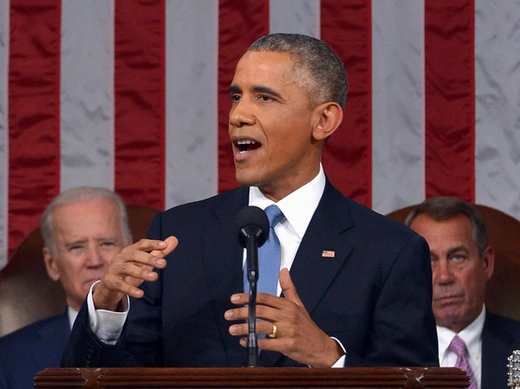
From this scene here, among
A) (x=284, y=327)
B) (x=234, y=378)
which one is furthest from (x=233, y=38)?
(x=234, y=378)

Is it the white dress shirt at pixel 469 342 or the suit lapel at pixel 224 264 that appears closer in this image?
the suit lapel at pixel 224 264

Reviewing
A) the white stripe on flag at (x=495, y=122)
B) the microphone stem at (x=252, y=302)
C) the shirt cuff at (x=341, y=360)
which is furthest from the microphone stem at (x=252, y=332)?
the white stripe on flag at (x=495, y=122)

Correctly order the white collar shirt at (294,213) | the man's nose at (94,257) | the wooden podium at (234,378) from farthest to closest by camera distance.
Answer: the man's nose at (94,257), the white collar shirt at (294,213), the wooden podium at (234,378)

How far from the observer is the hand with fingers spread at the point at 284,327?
7.93 feet

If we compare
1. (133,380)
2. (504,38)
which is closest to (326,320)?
(133,380)

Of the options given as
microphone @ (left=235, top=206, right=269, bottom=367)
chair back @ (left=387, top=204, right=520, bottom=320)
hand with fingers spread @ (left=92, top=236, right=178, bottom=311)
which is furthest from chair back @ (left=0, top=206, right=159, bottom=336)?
microphone @ (left=235, top=206, right=269, bottom=367)

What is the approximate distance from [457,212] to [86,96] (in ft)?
4.92

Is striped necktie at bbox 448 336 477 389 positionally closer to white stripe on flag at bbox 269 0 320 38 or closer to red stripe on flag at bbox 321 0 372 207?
red stripe on flag at bbox 321 0 372 207

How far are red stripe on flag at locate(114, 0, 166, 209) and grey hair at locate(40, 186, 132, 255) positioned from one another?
0.65ft

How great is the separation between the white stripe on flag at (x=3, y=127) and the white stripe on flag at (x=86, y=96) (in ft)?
0.70

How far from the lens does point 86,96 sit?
457cm

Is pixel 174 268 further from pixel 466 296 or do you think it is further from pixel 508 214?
pixel 508 214

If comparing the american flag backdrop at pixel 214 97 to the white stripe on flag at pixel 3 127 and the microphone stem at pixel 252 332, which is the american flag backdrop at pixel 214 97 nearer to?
the white stripe on flag at pixel 3 127

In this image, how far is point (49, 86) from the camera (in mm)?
4547
